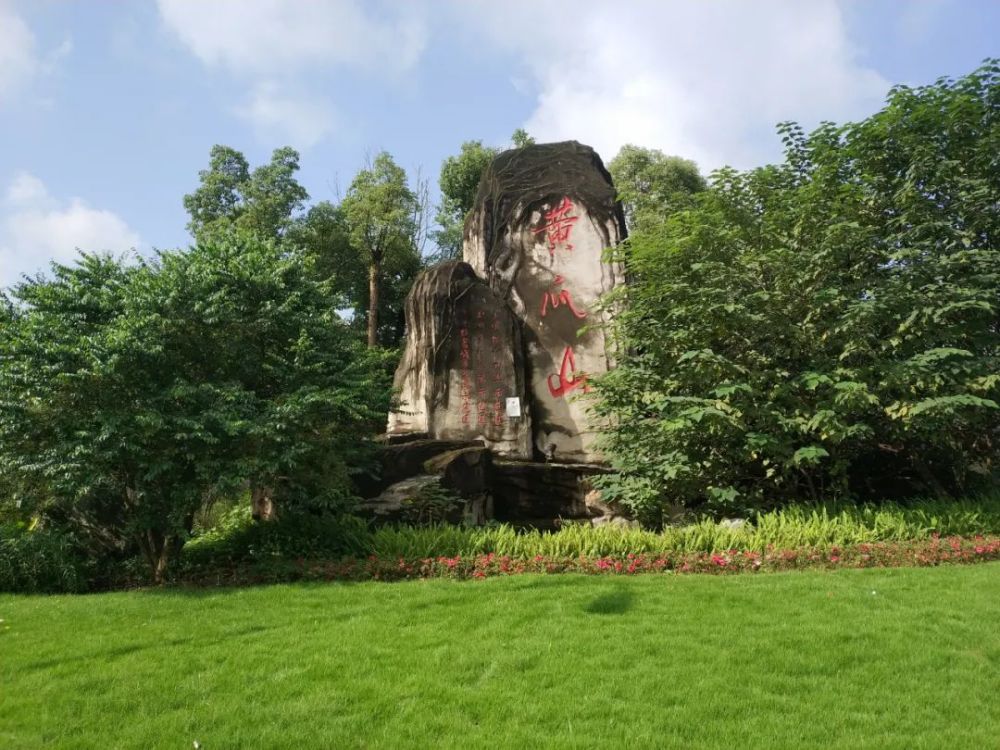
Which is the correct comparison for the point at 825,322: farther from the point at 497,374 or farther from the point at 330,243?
the point at 330,243

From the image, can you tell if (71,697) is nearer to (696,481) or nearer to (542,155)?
(696,481)

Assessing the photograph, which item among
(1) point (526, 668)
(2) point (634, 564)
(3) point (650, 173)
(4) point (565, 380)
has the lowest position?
(1) point (526, 668)

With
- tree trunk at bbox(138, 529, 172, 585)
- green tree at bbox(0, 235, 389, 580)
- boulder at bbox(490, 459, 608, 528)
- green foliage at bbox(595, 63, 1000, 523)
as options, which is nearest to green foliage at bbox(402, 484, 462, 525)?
green tree at bbox(0, 235, 389, 580)

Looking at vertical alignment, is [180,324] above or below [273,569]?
above

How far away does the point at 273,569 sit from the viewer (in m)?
7.01

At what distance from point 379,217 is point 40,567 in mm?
12841

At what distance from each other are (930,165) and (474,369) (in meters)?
6.86

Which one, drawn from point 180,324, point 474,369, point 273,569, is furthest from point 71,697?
point 474,369

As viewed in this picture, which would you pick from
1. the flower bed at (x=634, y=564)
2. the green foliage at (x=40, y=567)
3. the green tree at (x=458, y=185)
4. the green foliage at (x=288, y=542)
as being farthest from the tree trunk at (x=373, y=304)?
the flower bed at (x=634, y=564)

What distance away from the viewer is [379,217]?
1834 cm

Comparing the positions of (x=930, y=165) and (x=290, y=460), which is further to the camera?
(x=930, y=165)

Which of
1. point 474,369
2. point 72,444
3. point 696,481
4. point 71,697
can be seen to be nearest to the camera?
point 71,697

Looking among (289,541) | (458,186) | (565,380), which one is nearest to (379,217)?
(458,186)

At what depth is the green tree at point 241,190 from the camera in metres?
19.5
